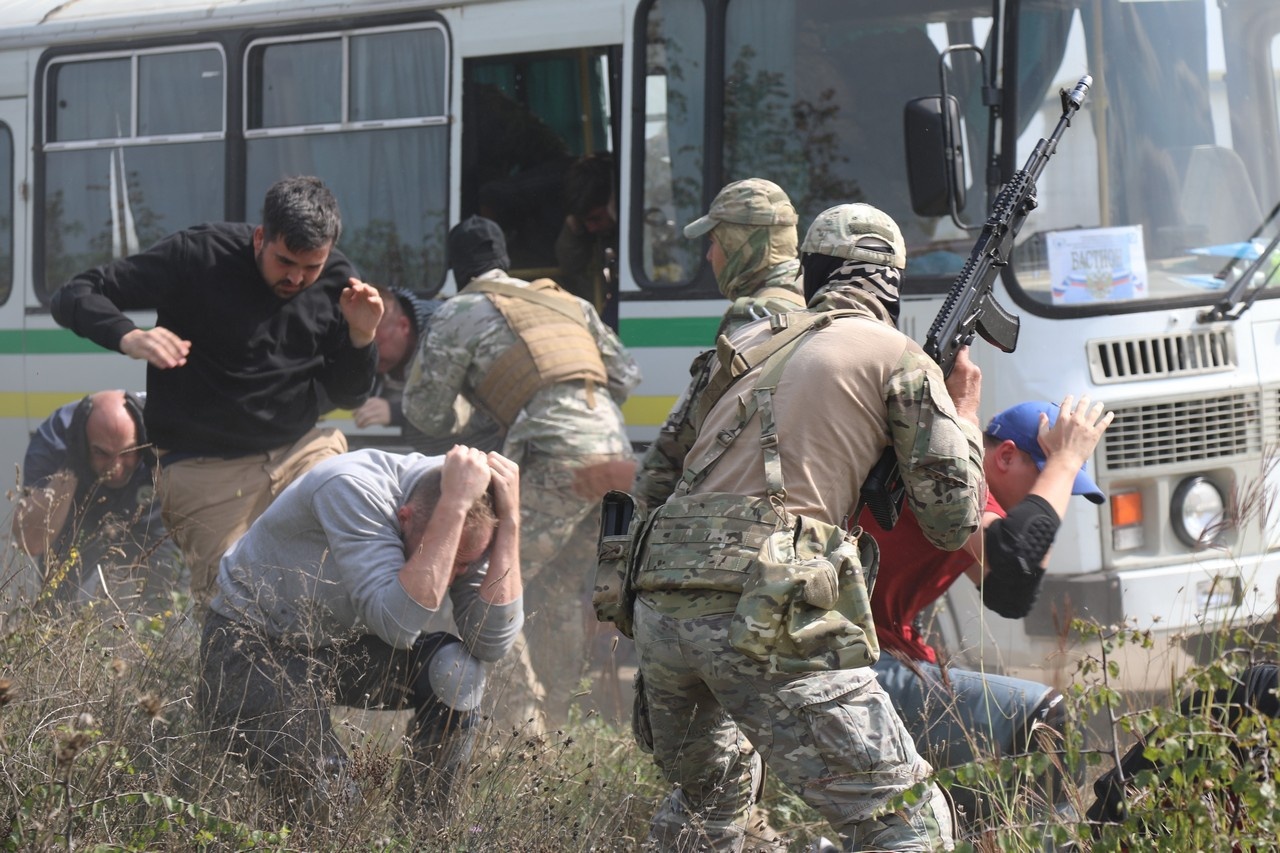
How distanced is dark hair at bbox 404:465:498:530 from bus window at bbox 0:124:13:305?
14.3ft

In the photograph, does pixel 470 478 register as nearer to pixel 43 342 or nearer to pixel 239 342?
pixel 239 342

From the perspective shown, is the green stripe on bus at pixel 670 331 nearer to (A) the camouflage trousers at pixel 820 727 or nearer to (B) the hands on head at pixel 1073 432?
(B) the hands on head at pixel 1073 432

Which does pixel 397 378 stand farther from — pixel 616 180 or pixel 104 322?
pixel 104 322

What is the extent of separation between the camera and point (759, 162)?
6.09 m

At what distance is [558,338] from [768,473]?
2808mm

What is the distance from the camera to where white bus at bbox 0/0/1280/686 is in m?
5.43

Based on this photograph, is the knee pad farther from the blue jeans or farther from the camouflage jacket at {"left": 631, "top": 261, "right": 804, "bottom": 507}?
the blue jeans

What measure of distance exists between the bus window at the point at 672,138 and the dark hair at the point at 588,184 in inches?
9.4

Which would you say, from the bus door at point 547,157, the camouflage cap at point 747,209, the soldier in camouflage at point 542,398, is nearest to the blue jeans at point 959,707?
the camouflage cap at point 747,209

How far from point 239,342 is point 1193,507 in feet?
11.2

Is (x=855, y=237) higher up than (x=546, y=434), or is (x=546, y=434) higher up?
(x=855, y=237)

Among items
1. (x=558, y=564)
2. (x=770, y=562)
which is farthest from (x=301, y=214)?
(x=770, y=562)

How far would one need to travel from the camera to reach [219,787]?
12.4 feet

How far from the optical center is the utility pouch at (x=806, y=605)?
3082 millimetres
